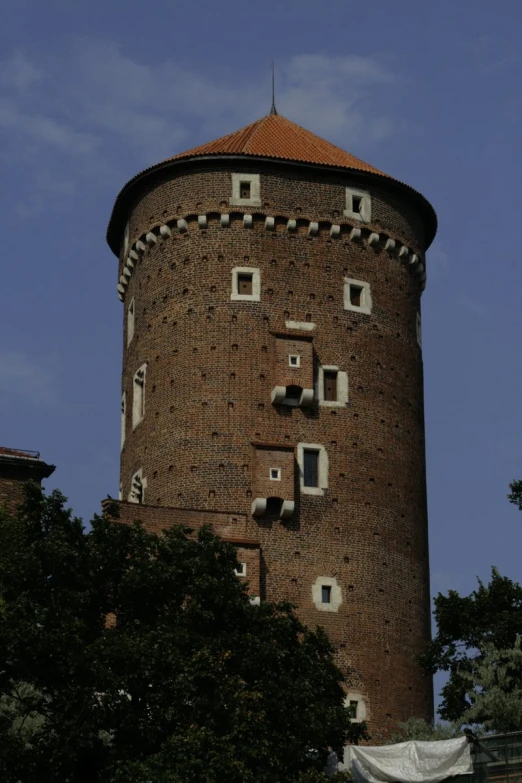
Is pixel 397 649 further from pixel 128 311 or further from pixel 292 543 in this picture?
pixel 128 311

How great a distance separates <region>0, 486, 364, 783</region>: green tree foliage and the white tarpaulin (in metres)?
1.10

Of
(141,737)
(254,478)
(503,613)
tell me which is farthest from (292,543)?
(141,737)

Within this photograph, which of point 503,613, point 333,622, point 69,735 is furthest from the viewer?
point 333,622

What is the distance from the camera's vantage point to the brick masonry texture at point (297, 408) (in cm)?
4944

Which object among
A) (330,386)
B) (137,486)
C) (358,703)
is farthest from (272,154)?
(358,703)

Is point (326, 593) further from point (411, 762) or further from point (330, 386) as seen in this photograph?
point (411, 762)

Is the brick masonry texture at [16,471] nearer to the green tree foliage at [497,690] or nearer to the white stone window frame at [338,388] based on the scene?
the white stone window frame at [338,388]

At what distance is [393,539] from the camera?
167 feet

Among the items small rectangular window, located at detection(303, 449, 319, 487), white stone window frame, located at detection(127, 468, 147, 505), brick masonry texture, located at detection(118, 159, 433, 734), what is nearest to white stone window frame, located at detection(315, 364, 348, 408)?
brick masonry texture, located at detection(118, 159, 433, 734)

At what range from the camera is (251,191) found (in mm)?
53031

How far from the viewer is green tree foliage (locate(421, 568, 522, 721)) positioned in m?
43.5

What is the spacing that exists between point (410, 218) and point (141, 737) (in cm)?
2456

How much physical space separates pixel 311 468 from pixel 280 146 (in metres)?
10.6

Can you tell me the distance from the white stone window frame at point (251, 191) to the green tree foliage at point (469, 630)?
14.0 m
